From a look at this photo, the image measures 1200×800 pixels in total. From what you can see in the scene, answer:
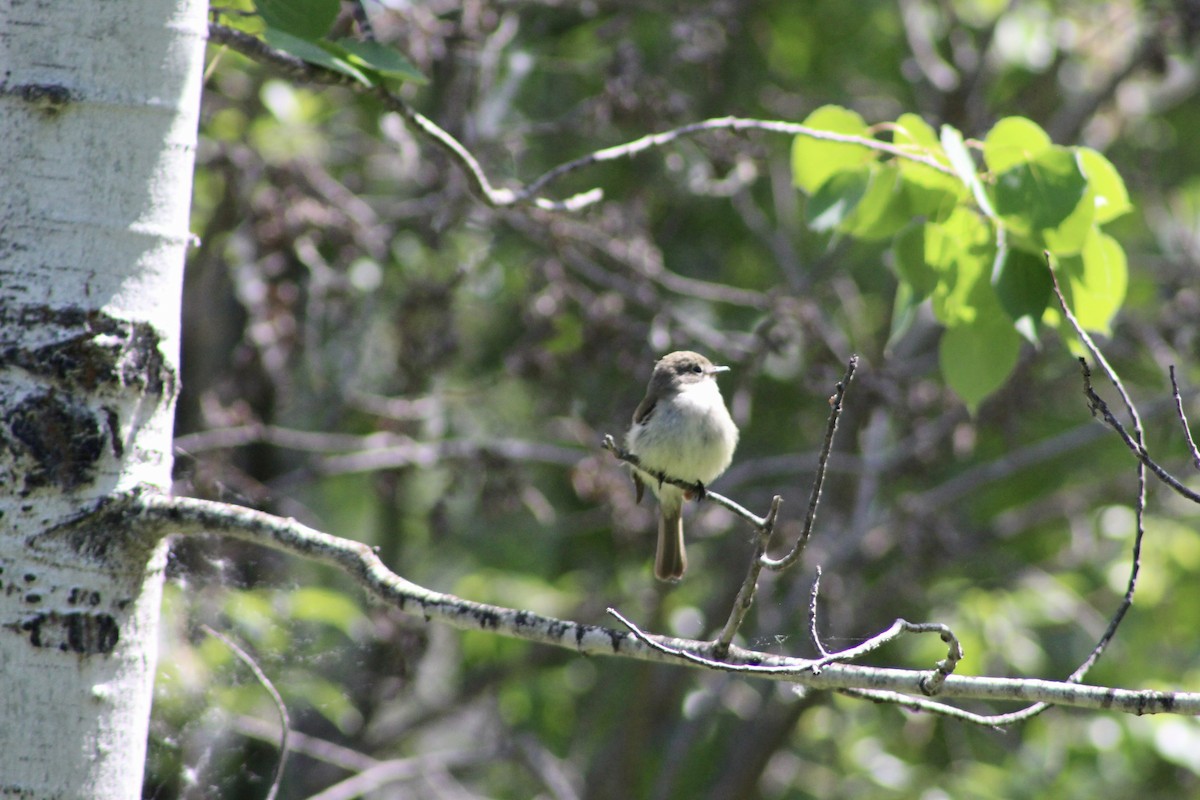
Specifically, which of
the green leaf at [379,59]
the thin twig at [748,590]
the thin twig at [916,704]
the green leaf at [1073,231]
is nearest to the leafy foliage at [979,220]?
the green leaf at [1073,231]

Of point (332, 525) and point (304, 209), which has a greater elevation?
point (304, 209)

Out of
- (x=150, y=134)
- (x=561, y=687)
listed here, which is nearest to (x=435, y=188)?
(x=561, y=687)

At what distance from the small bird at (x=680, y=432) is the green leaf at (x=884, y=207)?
1.41 meters

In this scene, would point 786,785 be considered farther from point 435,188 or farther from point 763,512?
point 435,188

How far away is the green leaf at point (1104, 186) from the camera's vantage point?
9.35ft

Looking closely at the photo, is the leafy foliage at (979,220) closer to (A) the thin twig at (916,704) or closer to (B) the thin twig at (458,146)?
(B) the thin twig at (458,146)

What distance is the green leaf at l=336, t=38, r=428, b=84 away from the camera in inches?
108

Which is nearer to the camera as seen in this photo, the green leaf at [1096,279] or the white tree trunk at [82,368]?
the white tree trunk at [82,368]

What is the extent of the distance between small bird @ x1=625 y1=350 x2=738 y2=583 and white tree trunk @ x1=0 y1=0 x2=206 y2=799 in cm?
241

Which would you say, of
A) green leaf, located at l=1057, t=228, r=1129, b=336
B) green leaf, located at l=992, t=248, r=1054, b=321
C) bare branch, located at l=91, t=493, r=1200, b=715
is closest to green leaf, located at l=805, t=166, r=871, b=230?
green leaf, located at l=992, t=248, r=1054, b=321

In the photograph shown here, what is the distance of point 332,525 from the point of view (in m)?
8.46

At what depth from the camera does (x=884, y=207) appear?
297 cm

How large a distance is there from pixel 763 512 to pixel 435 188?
2.70 meters

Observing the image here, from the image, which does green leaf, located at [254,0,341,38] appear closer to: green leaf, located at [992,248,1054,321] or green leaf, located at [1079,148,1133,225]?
green leaf, located at [992,248,1054,321]
